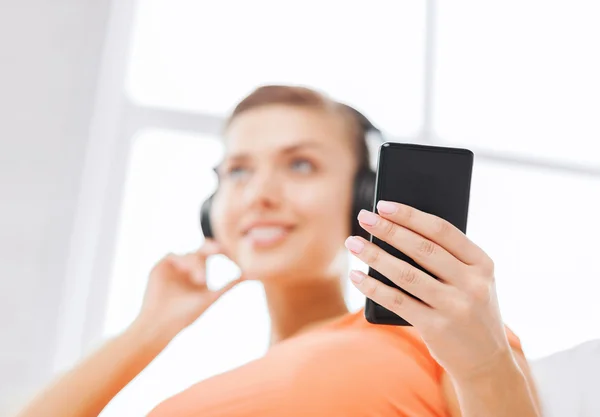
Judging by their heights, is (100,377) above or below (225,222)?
below

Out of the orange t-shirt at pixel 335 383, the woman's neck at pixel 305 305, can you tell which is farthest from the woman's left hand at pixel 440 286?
the woman's neck at pixel 305 305

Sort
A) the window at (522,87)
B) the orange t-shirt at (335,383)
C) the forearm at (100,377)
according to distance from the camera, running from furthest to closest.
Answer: the window at (522,87), the forearm at (100,377), the orange t-shirt at (335,383)

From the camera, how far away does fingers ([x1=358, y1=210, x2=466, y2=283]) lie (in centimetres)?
45

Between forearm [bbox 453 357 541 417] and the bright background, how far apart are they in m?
0.43

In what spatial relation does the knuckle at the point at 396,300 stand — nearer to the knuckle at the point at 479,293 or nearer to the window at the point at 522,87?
the knuckle at the point at 479,293

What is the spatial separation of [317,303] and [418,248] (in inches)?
14.3

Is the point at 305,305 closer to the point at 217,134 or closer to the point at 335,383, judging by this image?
the point at 335,383

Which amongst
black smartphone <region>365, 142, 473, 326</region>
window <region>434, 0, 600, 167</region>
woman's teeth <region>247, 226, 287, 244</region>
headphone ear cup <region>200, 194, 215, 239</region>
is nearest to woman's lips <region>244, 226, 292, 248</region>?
woman's teeth <region>247, 226, 287, 244</region>

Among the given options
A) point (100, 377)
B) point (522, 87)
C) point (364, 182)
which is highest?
point (522, 87)

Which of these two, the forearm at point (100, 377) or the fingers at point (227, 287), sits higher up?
the fingers at point (227, 287)

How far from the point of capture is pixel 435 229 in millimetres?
454

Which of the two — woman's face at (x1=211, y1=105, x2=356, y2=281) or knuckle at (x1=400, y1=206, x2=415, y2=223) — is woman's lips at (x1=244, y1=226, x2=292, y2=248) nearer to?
woman's face at (x1=211, y1=105, x2=356, y2=281)

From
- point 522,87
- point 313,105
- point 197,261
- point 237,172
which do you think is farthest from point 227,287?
point 522,87

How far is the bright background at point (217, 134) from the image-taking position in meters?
0.90
